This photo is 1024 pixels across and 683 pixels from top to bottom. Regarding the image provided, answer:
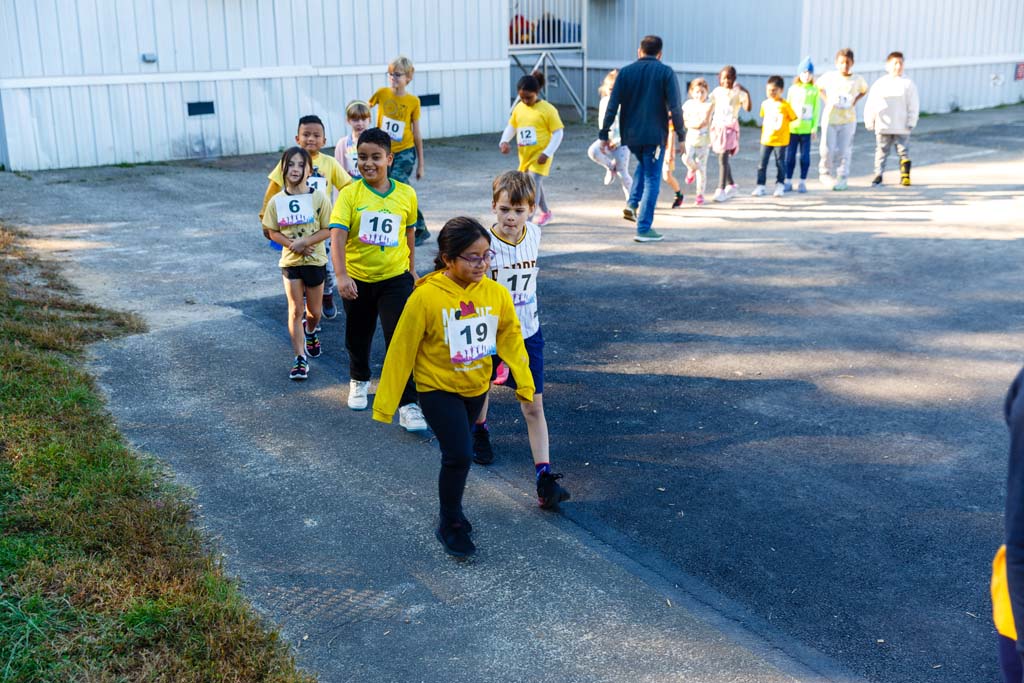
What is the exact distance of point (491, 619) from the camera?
4109 mm

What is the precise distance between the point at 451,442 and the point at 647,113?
22.3 ft

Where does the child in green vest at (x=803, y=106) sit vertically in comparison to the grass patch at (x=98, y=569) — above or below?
above

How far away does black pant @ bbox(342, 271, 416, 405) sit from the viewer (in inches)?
241

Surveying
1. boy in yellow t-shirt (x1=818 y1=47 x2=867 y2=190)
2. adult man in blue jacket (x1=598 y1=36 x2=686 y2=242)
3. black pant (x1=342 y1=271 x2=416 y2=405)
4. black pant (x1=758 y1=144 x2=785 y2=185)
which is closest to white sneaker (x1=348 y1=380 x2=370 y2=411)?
black pant (x1=342 y1=271 x2=416 y2=405)

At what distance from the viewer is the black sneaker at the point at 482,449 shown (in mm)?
5598

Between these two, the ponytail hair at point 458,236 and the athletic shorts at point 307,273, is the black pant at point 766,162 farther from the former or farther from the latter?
the ponytail hair at point 458,236

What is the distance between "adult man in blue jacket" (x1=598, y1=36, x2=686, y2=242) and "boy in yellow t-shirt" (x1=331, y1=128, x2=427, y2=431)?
4.95 m

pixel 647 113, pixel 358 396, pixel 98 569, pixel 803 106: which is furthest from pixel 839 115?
pixel 98 569

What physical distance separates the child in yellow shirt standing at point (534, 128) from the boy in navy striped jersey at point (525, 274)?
5.54 meters

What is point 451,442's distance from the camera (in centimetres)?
452

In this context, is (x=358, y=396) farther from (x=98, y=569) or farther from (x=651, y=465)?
(x=98, y=569)

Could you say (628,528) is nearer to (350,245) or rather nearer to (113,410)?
(350,245)

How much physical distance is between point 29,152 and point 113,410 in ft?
37.4

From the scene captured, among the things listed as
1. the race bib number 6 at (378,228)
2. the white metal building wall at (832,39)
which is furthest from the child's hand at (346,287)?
the white metal building wall at (832,39)
